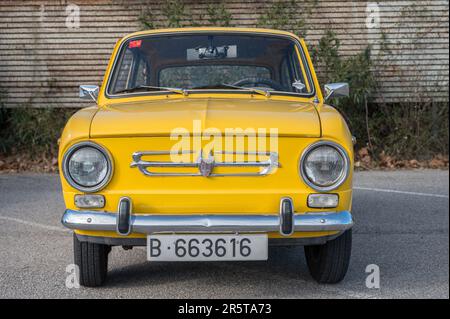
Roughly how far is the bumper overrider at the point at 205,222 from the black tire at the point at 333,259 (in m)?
0.37

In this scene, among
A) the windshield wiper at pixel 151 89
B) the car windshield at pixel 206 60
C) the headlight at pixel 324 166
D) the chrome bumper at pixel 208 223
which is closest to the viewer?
the chrome bumper at pixel 208 223

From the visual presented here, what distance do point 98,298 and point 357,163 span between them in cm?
645

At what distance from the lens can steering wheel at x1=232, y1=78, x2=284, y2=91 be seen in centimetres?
477

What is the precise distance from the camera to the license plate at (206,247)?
351cm

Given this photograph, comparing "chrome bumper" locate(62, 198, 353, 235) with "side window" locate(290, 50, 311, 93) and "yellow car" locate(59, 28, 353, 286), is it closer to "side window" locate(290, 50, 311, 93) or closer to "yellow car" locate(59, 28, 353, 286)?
"yellow car" locate(59, 28, 353, 286)

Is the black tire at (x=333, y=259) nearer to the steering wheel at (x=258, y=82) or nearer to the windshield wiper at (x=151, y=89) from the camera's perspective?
the steering wheel at (x=258, y=82)

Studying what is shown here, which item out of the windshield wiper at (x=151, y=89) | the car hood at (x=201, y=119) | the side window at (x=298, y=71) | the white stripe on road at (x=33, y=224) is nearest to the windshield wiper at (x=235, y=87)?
the windshield wiper at (x=151, y=89)

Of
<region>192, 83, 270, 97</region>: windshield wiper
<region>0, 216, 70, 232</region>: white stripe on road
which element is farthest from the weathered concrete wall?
<region>192, 83, 270, 97</region>: windshield wiper

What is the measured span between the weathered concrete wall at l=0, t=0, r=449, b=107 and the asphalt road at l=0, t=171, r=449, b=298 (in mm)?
4368

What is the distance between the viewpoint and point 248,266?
15.1 ft

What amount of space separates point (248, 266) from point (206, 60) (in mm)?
1524

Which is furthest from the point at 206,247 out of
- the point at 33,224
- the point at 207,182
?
the point at 33,224

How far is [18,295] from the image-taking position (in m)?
3.91
